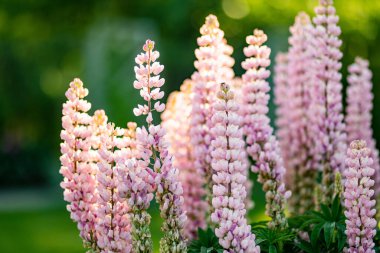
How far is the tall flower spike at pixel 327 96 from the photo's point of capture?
308 cm

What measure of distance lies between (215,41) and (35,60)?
15.5 m

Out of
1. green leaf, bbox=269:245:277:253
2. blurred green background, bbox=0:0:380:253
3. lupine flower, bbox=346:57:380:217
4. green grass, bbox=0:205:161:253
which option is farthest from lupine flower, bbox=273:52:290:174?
green grass, bbox=0:205:161:253

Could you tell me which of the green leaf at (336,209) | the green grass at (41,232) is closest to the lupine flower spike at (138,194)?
the green leaf at (336,209)

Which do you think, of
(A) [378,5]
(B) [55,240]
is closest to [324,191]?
(A) [378,5]

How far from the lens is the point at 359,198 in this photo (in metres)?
2.39

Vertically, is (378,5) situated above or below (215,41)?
above

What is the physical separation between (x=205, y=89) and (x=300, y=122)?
594 mm

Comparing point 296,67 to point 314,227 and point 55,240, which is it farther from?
point 55,240

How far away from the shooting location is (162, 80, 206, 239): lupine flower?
125 inches

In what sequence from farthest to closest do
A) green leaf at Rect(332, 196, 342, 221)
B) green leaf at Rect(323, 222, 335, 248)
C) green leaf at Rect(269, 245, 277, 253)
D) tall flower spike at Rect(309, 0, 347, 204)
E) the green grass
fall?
the green grass
tall flower spike at Rect(309, 0, 347, 204)
green leaf at Rect(332, 196, 342, 221)
green leaf at Rect(323, 222, 335, 248)
green leaf at Rect(269, 245, 277, 253)

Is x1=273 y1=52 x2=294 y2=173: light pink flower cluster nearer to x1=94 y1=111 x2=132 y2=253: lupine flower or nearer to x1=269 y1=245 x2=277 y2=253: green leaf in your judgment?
x1=269 y1=245 x2=277 y2=253: green leaf

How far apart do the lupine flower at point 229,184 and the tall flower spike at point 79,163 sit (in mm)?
459

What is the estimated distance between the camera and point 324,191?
309cm

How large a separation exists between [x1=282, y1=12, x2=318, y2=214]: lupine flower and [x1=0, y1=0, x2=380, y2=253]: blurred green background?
4357 mm
